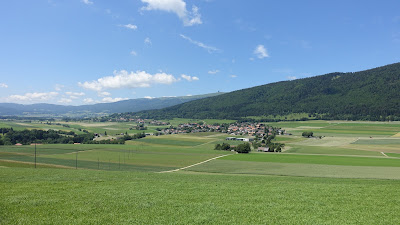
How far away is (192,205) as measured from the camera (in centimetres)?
1277

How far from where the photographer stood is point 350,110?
19750 cm

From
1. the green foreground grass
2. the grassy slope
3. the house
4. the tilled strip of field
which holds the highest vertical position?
the green foreground grass

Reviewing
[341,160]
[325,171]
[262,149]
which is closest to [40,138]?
[262,149]

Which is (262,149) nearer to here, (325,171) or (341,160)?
(341,160)

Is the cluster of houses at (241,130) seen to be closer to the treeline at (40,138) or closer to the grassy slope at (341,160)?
the treeline at (40,138)

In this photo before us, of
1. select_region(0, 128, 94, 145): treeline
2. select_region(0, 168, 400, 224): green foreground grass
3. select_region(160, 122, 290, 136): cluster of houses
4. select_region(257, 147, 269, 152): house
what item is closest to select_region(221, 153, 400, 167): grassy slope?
select_region(257, 147, 269, 152): house

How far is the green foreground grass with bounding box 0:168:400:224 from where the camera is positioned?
10.8m

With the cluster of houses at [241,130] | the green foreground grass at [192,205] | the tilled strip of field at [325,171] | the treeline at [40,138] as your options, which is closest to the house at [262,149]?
the tilled strip of field at [325,171]

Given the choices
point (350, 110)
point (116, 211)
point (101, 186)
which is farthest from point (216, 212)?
point (350, 110)

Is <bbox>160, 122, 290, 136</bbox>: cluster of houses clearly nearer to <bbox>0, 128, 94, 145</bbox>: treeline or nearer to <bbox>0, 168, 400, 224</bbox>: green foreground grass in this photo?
<bbox>0, 128, 94, 145</bbox>: treeline

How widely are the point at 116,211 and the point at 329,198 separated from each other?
12.1 m

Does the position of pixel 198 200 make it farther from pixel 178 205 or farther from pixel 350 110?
pixel 350 110

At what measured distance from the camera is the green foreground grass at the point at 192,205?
35.6 feet

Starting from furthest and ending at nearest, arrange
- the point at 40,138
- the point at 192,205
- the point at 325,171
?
the point at 40,138
the point at 325,171
the point at 192,205
